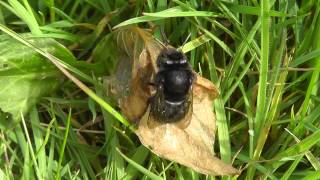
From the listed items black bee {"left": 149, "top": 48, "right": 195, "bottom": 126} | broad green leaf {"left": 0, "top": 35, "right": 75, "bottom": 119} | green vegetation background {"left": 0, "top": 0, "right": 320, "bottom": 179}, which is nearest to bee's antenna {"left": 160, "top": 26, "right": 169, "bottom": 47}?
green vegetation background {"left": 0, "top": 0, "right": 320, "bottom": 179}

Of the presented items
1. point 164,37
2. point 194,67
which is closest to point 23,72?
point 164,37

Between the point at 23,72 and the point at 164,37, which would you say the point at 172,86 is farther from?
the point at 23,72

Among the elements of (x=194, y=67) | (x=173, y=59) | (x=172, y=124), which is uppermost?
(x=173, y=59)

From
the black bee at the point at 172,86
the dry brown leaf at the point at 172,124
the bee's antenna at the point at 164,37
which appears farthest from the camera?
the bee's antenna at the point at 164,37

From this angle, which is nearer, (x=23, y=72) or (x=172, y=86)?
(x=172, y=86)

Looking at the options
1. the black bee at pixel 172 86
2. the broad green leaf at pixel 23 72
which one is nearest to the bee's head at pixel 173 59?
the black bee at pixel 172 86

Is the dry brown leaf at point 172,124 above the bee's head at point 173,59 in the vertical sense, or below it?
below

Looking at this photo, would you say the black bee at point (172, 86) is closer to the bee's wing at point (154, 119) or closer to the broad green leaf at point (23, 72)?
the bee's wing at point (154, 119)

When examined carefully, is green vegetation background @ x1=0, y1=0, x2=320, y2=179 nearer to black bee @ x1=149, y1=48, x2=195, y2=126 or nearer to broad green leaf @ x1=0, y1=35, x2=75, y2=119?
A: broad green leaf @ x1=0, y1=35, x2=75, y2=119
